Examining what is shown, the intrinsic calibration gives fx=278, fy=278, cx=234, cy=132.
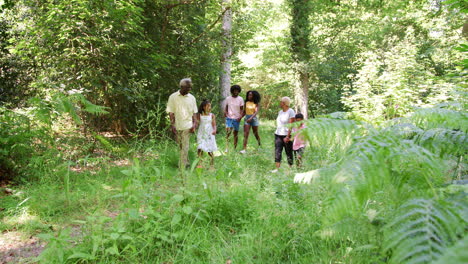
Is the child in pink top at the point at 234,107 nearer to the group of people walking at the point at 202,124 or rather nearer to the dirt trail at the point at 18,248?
the group of people walking at the point at 202,124

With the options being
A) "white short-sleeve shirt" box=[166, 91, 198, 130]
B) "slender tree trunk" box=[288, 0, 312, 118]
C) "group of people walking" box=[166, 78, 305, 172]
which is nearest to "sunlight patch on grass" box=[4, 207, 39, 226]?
"group of people walking" box=[166, 78, 305, 172]

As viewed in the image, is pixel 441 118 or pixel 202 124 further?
pixel 202 124

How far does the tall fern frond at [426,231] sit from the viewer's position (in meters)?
1.02

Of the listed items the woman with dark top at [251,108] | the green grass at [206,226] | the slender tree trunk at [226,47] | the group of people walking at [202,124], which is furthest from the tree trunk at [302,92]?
the green grass at [206,226]

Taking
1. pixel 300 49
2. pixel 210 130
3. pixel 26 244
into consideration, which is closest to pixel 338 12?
pixel 300 49

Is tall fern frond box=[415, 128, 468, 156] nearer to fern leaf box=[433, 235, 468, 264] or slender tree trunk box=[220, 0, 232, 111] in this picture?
→ fern leaf box=[433, 235, 468, 264]

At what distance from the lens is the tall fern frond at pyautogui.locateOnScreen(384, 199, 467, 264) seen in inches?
40.2

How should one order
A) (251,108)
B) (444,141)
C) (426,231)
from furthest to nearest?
(251,108)
(444,141)
(426,231)

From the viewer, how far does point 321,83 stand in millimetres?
17062

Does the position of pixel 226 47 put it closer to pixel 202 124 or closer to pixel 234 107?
pixel 234 107

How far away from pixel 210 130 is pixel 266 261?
398 cm

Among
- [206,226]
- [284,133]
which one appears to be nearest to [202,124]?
[284,133]

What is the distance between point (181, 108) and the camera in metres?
5.90

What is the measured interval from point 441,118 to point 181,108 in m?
4.80
